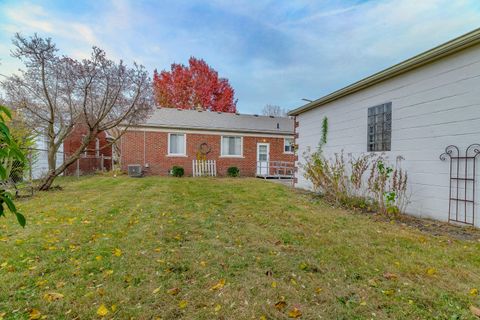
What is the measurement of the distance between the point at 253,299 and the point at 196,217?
118 inches

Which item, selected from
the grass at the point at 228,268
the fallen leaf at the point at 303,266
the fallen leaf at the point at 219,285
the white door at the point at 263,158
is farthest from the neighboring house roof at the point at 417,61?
the white door at the point at 263,158

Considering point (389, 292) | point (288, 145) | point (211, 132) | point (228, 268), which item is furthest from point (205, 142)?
point (389, 292)

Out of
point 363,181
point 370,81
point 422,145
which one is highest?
point 370,81

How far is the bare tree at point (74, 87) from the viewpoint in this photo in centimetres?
750

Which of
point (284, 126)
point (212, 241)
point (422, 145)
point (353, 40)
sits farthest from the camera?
point (284, 126)

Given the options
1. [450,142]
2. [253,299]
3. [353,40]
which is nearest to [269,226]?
[253,299]

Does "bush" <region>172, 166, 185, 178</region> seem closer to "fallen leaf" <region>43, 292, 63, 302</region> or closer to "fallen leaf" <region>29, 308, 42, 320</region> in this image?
"fallen leaf" <region>43, 292, 63, 302</region>

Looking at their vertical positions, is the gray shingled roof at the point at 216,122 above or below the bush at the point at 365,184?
above

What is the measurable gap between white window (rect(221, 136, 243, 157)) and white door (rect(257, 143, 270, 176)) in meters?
1.28

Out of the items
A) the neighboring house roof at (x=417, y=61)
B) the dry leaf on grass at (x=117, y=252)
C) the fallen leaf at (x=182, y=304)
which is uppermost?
the neighboring house roof at (x=417, y=61)

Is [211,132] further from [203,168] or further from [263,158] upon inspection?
[263,158]

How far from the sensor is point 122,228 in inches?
169

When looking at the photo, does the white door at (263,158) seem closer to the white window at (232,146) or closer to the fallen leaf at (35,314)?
the white window at (232,146)

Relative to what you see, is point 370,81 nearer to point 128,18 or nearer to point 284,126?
point 128,18
